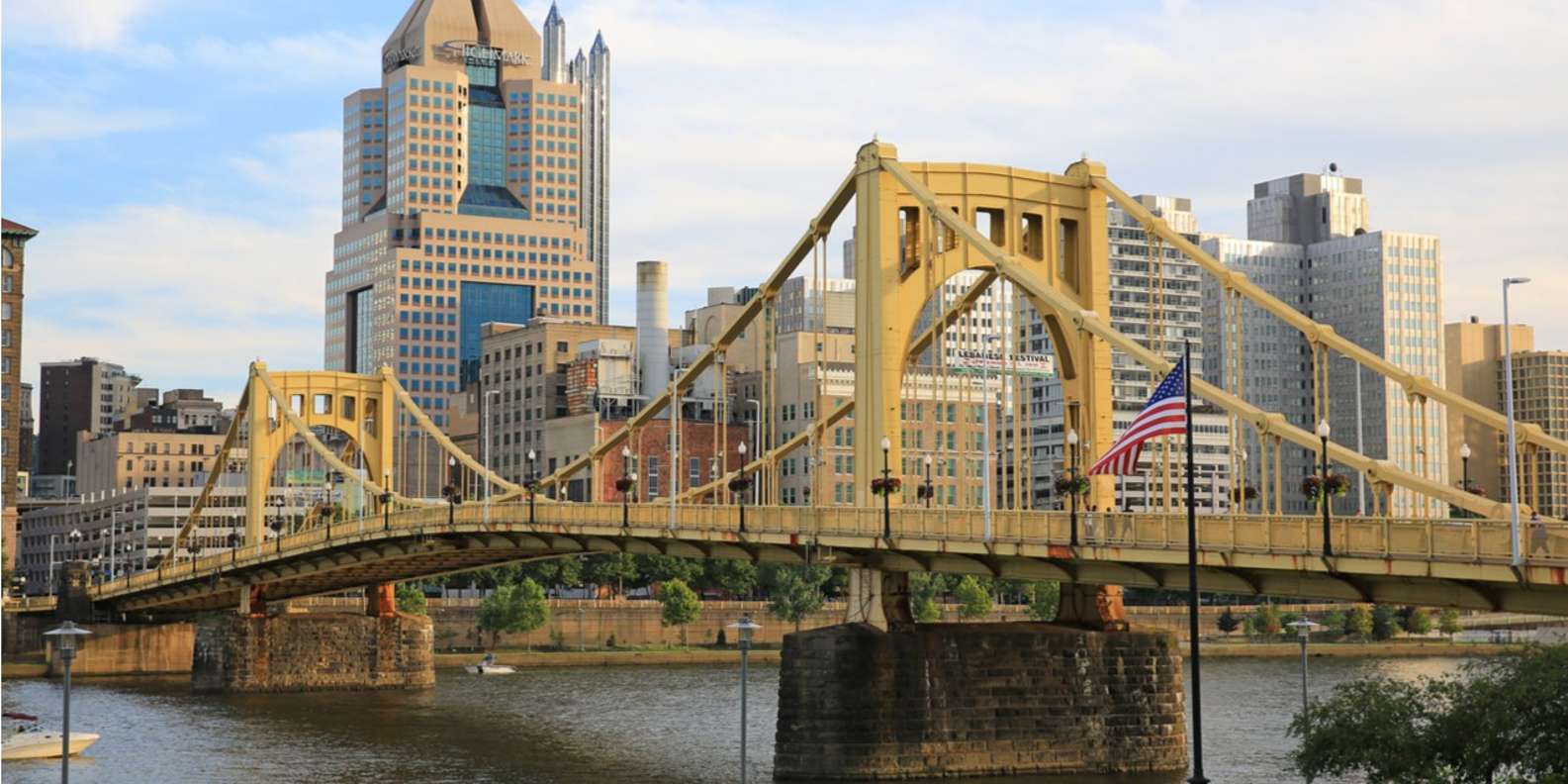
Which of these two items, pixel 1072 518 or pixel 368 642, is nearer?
pixel 1072 518

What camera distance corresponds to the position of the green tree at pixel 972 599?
163 meters

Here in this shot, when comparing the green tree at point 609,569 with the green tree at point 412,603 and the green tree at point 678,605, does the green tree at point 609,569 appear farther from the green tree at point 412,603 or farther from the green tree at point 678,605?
the green tree at point 412,603

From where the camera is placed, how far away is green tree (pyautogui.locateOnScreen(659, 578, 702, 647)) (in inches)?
6122

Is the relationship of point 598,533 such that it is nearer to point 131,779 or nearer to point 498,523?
point 498,523

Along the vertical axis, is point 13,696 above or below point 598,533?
below

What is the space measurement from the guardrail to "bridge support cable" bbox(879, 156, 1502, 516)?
4.69 feet

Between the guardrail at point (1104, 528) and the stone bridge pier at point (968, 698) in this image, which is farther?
the stone bridge pier at point (968, 698)

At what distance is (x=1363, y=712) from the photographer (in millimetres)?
46094

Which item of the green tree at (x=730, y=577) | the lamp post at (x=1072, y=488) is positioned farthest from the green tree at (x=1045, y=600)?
the lamp post at (x=1072, y=488)

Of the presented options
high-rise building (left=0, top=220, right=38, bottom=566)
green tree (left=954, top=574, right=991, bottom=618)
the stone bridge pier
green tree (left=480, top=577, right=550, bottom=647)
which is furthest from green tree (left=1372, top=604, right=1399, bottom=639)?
the stone bridge pier

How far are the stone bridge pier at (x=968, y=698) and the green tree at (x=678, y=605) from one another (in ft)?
292

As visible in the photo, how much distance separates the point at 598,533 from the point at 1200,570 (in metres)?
30.2

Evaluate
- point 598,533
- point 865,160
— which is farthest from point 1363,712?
point 598,533

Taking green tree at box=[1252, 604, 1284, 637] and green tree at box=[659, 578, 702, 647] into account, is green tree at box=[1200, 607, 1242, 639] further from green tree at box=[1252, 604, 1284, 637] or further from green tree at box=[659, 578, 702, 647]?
green tree at box=[659, 578, 702, 647]
